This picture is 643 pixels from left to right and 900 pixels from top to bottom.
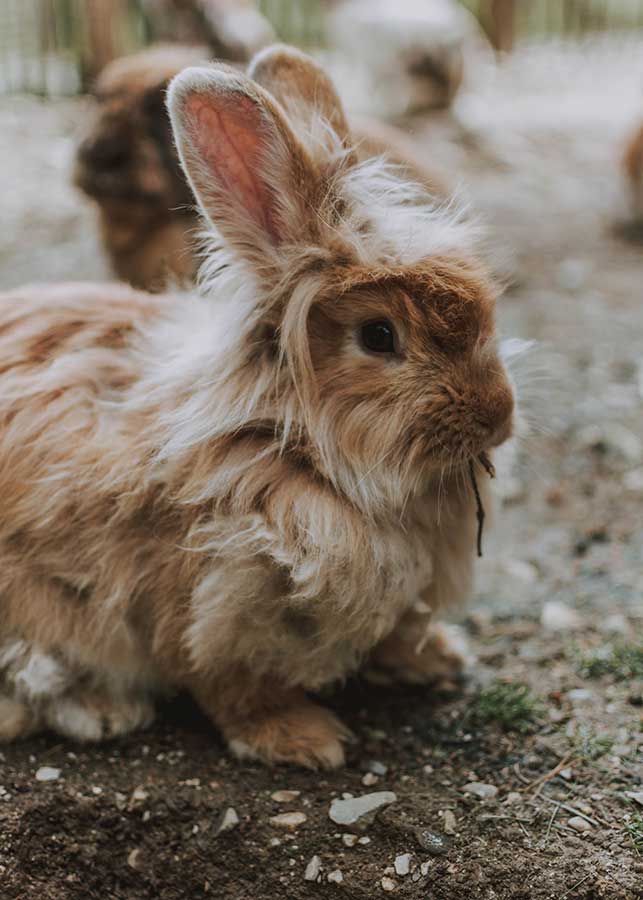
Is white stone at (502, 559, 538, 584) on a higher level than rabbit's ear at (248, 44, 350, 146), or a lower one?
lower

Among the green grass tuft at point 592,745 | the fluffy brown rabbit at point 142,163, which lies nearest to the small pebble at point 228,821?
the green grass tuft at point 592,745

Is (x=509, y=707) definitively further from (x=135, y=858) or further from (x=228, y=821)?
(x=135, y=858)

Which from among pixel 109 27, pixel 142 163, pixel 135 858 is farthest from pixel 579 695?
pixel 109 27

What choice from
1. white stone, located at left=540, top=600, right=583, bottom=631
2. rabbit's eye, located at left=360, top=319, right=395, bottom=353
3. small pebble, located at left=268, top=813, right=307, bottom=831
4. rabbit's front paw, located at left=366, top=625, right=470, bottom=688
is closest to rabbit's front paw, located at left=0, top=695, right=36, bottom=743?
small pebble, located at left=268, top=813, right=307, bottom=831

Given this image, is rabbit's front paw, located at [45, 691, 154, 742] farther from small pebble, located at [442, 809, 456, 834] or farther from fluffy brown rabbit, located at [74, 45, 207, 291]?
fluffy brown rabbit, located at [74, 45, 207, 291]

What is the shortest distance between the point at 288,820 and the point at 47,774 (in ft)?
1.99

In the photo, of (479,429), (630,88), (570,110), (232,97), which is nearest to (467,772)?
(479,429)

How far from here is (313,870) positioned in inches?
90.7

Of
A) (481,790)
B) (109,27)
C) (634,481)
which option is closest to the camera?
(481,790)

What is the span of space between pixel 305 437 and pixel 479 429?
38cm

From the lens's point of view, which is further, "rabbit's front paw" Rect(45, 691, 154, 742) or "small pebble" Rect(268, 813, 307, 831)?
"rabbit's front paw" Rect(45, 691, 154, 742)

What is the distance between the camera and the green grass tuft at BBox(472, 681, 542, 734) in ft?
8.96

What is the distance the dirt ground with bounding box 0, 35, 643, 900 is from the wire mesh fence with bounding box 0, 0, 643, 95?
15.7 ft

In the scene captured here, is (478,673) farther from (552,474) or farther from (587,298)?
(587,298)
